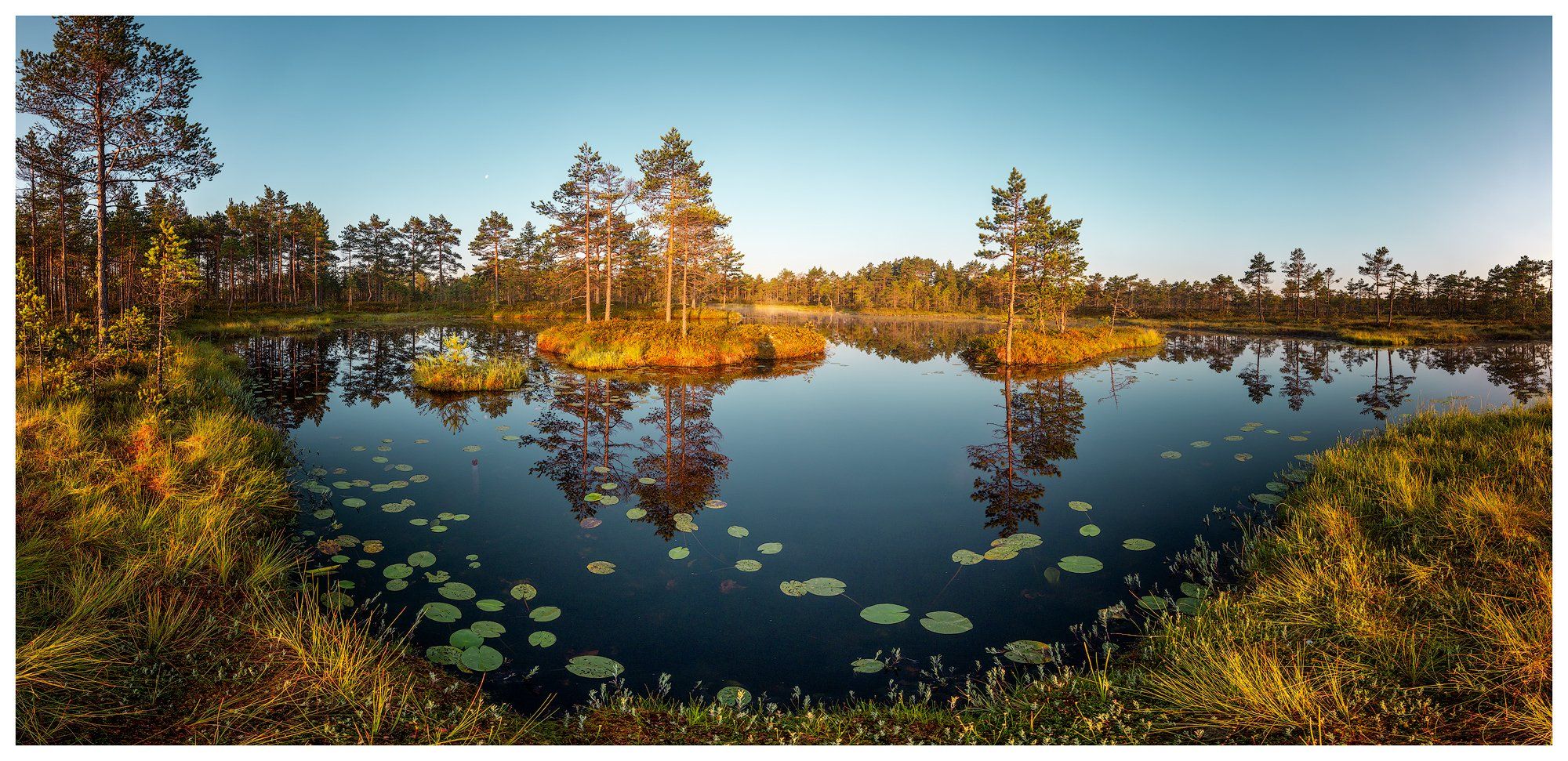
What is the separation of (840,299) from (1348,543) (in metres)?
121

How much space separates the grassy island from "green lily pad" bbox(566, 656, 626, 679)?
61.7 feet

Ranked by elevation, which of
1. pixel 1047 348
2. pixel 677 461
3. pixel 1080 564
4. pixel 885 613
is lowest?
pixel 885 613

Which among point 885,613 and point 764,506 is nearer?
point 885,613

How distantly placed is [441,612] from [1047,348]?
2884 centimetres

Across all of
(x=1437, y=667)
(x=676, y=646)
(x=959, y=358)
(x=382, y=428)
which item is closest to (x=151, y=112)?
(x=382, y=428)

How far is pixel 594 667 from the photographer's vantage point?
4.54 metres

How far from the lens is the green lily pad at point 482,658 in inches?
177

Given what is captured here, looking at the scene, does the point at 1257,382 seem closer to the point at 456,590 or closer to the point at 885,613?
the point at 885,613

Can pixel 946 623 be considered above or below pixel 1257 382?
below

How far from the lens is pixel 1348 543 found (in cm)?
555

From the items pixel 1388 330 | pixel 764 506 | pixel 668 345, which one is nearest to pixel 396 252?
pixel 668 345

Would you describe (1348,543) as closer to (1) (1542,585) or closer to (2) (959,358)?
(1) (1542,585)

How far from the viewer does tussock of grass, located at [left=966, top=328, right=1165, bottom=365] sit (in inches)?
1090

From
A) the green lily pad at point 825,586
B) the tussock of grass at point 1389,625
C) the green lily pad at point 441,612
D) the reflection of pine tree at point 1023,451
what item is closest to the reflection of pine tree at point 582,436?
the green lily pad at point 441,612
